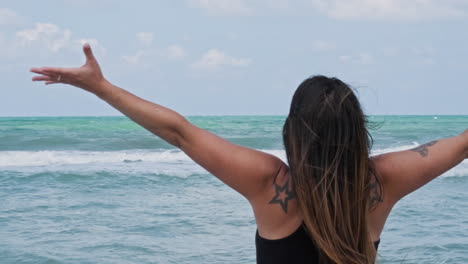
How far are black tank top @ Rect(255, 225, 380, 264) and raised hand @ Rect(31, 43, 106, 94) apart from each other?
2.06ft

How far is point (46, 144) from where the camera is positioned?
19.9 m

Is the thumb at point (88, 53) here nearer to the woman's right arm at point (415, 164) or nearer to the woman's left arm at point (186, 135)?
the woman's left arm at point (186, 135)

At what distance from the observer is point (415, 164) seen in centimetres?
177

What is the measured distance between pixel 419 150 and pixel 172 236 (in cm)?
473

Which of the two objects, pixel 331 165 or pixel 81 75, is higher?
pixel 81 75

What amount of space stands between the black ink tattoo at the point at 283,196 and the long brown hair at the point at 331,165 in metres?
0.02

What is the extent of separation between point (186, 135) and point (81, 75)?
318 millimetres

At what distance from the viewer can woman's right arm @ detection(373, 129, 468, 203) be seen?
5.72 feet

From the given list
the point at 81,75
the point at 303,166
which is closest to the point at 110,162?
the point at 81,75

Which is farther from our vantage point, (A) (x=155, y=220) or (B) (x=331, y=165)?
(A) (x=155, y=220)

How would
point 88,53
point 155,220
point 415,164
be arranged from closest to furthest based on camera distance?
1. point 88,53
2. point 415,164
3. point 155,220

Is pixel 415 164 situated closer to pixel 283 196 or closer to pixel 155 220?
pixel 283 196

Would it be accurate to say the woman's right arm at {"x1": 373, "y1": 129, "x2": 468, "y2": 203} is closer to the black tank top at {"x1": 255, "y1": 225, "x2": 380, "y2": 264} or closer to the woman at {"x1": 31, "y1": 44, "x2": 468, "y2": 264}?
the woman at {"x1": 31, "y1": 44, "x2": 468, "y2": 264}

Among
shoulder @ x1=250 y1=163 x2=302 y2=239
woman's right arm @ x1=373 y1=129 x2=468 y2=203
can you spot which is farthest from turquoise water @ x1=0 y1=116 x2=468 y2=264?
shoulder @ x1=250 y1=163 x2=302 y2=239
